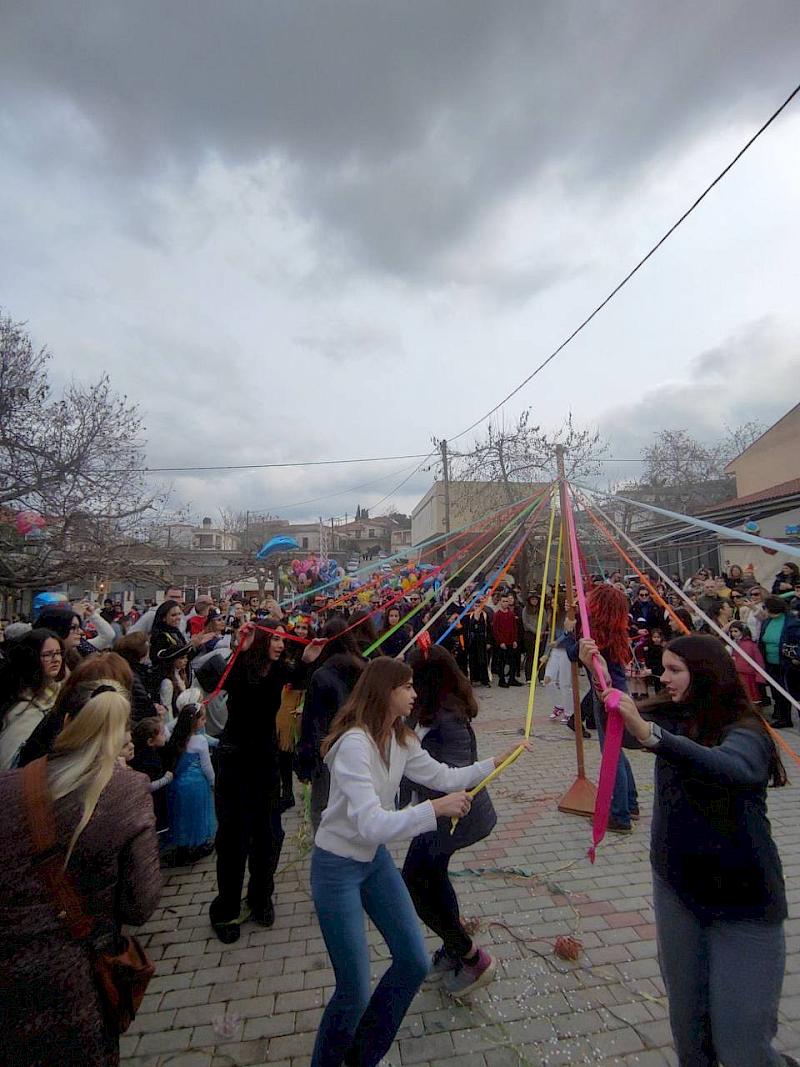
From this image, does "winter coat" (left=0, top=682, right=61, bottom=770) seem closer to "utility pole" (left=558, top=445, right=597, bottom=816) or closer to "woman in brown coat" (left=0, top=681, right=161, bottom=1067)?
"woman in brown coat" (left=0, top=681, right=161, bottom=1067)

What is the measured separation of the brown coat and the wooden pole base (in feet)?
14.0

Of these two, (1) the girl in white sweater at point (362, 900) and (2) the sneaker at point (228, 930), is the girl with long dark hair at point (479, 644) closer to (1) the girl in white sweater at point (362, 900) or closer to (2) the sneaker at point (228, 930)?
(2) the sneaker at point (228, 930)

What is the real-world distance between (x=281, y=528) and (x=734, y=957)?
57203 mm

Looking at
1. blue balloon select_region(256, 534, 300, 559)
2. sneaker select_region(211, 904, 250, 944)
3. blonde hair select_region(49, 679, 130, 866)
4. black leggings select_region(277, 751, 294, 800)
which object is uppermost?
blue balloon select_region(256, 534, 300, 559)

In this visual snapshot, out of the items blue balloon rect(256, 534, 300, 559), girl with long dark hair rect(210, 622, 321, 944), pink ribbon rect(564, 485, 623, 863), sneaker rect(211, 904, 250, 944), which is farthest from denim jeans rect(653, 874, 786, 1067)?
blue balloon rect(256, 534, 300, 559)


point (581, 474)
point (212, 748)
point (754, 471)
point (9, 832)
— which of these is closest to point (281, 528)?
point (581, 474)

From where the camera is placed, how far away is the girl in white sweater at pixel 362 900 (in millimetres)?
2301

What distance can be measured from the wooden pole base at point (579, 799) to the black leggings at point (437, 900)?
256 centimetres

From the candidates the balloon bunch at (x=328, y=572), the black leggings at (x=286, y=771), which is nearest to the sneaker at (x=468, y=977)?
the black leggings at (x=286, y=771)

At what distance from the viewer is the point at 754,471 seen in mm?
21516

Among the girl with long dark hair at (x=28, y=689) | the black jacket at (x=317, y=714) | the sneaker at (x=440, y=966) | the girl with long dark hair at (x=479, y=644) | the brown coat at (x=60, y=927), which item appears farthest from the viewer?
the girl with long dark hair at (x=479, y=644)

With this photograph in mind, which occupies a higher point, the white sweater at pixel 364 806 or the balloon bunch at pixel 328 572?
the balloon bunch at pixel 328 572

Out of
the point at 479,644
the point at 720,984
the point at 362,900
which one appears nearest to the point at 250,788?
the point at 362,900

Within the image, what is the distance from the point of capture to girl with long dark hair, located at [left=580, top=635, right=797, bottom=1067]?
1.98 metres
